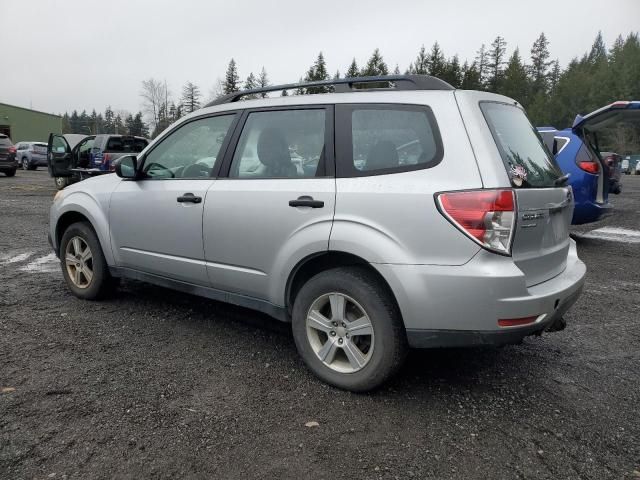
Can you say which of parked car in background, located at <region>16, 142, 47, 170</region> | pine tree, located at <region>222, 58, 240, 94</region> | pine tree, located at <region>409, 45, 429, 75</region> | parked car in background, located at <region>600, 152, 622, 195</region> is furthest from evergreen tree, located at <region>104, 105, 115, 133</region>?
parked car in background, located at <region>600, 152, 622, 195</region>

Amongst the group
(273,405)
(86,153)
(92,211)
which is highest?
(86,153)

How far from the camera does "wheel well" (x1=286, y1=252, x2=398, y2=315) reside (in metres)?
2.87

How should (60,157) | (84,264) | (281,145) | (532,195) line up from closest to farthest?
1. (532,195)
2. (281,145)
3. (84,264)
4. (60,157)

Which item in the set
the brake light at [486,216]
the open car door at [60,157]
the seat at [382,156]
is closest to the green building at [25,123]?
the open car door at [60,157]

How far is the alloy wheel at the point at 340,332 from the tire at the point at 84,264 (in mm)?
2376

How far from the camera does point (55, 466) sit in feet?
7.39

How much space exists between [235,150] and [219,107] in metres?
0.48

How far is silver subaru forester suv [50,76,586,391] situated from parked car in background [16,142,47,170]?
28.8 m

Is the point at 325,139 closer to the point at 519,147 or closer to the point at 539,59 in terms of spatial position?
the point at 519,147

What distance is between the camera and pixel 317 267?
3.17 m

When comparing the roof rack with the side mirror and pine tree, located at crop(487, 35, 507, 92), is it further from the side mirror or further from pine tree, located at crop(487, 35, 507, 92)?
pine tree, located at crop(487, 35, 507, 92)

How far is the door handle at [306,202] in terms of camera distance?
2957mm

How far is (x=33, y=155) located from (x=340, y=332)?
3072 centimetres

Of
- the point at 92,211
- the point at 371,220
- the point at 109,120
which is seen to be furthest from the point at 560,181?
the point at 109,120
